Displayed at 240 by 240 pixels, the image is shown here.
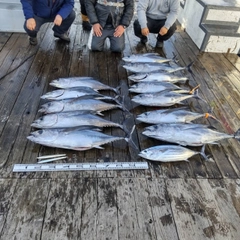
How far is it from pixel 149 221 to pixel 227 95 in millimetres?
2129

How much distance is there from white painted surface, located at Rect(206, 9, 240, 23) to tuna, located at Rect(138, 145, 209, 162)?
3115mm

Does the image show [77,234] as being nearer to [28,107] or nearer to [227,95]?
[28,107]

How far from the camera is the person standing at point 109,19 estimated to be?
3490 millimetres

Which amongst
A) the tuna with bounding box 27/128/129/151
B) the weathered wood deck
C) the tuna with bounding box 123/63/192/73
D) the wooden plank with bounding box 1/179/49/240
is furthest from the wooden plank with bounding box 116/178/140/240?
the tuna with bounding box 123/63/192/73

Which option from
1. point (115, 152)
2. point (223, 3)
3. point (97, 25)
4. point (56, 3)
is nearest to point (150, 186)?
point (115, 152)

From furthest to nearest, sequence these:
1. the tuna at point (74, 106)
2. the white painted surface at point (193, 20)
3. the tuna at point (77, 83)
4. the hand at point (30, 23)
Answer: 1. the white painted surface at point (193, 20)
2. the hand at point (30, 23)
3. the tuna at point (77, 83)
4. the tuna at point (74, 106)

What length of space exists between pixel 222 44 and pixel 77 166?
11.5 feet

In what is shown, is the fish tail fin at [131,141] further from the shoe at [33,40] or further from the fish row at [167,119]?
the shoe at [33,40]

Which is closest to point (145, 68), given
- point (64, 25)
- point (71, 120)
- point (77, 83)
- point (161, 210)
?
point (77, 83)

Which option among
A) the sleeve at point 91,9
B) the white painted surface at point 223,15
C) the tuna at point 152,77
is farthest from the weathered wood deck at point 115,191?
the white painted surface at point 223,15

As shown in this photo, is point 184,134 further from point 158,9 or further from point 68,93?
point 158,9

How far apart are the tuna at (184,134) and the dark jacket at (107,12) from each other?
2.04 m

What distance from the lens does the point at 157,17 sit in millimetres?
3971

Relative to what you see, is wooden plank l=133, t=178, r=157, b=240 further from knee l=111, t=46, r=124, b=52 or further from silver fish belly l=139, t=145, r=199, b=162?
knee l=111, t=46, r=124, b=52
